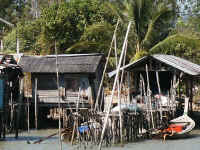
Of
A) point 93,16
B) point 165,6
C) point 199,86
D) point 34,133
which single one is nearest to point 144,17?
point 165,6

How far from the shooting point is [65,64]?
17.1 metres

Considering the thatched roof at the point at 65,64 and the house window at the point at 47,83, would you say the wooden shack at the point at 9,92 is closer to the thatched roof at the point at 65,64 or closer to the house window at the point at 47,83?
the thatched roof at the point at 65,64

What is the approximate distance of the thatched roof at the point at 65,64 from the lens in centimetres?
1666

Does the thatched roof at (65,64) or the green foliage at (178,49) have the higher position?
the green foliage at (178,49)

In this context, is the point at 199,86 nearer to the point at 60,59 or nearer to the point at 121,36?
the point at 121,36

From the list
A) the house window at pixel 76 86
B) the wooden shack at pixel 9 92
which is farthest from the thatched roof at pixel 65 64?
the wooden shack at pixel 9 92

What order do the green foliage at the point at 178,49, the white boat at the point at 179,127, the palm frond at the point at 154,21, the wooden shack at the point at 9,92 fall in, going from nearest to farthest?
1. the white boat at the point at 179,127
2. the wooden shack at the point at 9,92
3. the green foliage at the point at 178,49
4. the palm frond at the point at 154,21

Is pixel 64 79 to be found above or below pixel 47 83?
above

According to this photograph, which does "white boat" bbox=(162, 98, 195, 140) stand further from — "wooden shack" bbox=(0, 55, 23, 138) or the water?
"wooden shack" bbox=(0, 55, 23, 138)

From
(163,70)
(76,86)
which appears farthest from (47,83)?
(163,70)

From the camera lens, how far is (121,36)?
20.6 metres

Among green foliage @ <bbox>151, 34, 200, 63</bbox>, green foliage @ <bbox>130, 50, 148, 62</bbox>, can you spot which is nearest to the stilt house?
green foliage @ <bbox>130, 50, 148, 62</bbox>

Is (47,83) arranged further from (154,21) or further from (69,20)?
(69,20)

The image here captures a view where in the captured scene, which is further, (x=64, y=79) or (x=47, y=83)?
(x=47, y=83)
